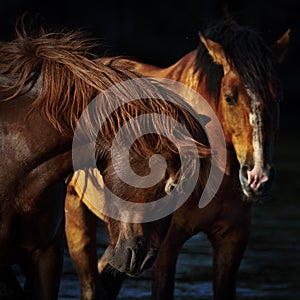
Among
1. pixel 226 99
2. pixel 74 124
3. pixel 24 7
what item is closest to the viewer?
pixel 74 124

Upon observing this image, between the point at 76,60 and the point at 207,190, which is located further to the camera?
the point at 207,190

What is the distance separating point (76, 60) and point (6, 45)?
0.40 meters

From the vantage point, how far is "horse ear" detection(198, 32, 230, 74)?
6.48 metres

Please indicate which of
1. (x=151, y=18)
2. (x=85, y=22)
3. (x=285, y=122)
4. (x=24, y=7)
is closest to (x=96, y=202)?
(x=285, y=122)

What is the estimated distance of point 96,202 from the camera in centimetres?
599

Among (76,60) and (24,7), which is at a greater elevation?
(76,60)

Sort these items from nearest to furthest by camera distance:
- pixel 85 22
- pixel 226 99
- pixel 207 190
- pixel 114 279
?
pixel 207 190, pixel 226 99, pixel 114 279, pixel 85 22

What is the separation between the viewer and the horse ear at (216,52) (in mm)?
6483

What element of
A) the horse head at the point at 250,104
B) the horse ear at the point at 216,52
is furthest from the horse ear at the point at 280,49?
the horse ear at the point at 216,52

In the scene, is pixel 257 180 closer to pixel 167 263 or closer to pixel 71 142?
pixel 167 263

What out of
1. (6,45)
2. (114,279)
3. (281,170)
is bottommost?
(281,170)

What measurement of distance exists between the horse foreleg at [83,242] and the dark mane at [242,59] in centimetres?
111

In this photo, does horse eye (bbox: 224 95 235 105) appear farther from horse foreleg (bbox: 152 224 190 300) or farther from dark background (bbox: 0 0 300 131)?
dark background (bbox: 0 0 300 131)

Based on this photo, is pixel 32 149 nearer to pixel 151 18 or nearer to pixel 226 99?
pixel 226 99
